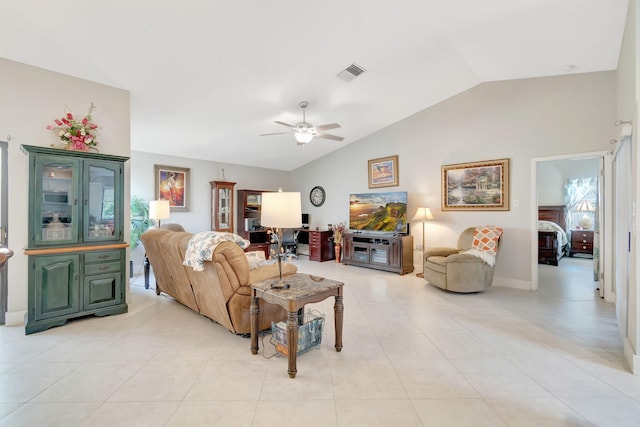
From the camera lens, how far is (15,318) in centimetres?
303

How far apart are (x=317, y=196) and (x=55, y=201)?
551 cm

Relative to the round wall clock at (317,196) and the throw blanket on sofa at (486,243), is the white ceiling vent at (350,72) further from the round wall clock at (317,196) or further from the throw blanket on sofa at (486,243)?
the round wall clock at (317,196)

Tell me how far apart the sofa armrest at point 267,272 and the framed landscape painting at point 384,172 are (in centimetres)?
392

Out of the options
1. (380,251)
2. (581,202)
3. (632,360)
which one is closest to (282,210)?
(632,360)

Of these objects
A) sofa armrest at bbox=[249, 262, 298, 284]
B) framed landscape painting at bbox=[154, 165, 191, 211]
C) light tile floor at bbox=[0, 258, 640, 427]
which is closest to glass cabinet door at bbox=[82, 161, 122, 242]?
light tile floor at bbox=[0, 258, 640, 427]

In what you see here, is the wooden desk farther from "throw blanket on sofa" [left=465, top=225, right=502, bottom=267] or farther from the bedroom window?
the bedroom window

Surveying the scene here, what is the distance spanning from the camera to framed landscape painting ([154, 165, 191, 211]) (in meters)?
5.85

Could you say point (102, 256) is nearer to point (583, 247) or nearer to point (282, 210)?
point (282, 210)

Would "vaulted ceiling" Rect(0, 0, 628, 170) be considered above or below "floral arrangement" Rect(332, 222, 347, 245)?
above

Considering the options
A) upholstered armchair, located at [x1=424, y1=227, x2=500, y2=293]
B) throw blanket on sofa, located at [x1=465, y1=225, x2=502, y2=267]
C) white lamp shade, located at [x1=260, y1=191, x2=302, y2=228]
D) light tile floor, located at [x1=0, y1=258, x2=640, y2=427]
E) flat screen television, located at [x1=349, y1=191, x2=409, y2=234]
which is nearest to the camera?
light tile floor, located at [x1=0, y1=258, x2=640, y2=427]

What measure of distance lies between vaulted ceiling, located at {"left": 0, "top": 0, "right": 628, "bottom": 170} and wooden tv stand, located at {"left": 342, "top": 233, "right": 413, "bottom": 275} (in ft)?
8.74

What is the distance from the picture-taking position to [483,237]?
179 inches

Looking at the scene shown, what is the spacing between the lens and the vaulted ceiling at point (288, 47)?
8.48ft

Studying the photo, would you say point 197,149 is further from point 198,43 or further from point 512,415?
point 512,415
